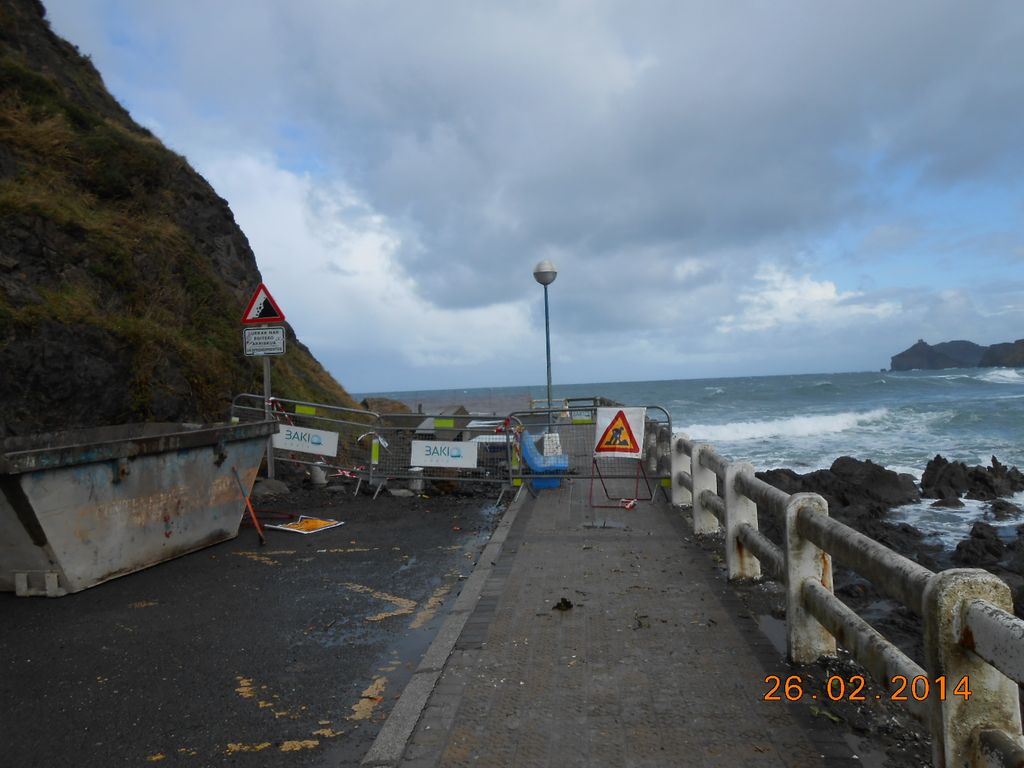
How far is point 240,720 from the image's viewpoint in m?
4.17

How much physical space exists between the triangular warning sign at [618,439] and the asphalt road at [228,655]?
2981 millimetres

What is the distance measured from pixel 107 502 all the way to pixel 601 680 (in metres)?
4.77

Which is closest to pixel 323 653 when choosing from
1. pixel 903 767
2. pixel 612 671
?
pixel 612 671

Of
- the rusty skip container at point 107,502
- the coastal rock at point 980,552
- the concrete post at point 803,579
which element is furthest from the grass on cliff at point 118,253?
the coastal rock at point 980,552

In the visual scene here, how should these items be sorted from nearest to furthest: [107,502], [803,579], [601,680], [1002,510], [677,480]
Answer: [601,680], [803,579], [107,502], [677,480], [1002,510]

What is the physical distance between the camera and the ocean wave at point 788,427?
4228 cm

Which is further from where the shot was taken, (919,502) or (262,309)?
(919,502)

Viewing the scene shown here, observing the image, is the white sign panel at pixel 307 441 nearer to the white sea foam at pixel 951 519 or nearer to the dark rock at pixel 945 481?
the white sea foam at pixel 951 519

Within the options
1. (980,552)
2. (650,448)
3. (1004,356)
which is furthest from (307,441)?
(1004,356)

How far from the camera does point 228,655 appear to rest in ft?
17.0

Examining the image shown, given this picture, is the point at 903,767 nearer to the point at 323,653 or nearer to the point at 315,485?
the point at 323,653

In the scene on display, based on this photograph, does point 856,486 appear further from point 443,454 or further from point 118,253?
point 118,253

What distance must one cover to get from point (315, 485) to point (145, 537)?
17.6 feet

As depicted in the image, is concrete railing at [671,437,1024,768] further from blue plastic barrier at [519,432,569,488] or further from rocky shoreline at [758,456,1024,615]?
blue plastic barrier at [519,432,569,488]
